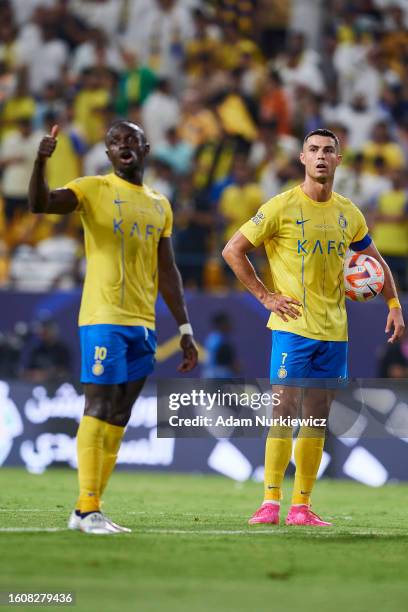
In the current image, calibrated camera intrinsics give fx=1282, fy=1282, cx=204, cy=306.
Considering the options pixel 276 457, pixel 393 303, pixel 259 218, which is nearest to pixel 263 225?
pixel 259 218

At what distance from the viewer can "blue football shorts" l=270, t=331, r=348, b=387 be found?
8289 mm

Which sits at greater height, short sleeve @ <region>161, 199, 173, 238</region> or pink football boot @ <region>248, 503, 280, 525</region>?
short sleeve @ <region>161, 199, 173, 238</region>

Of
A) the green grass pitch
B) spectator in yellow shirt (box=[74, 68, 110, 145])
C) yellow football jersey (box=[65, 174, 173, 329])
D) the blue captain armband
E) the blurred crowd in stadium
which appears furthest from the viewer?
spectator in yellow shirt (box=[74, 68, 110, 145])

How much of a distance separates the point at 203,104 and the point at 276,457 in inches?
436

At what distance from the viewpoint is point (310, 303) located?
27.3 ft

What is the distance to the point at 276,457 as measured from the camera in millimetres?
8352

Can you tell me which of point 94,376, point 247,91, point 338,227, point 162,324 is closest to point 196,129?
point 247,91

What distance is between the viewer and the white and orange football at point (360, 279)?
862cm

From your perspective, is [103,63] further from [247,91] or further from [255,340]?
[255,340]

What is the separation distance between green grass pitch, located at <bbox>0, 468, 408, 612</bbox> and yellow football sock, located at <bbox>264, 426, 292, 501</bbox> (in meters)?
0.32

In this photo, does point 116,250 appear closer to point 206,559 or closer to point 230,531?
point 230,531

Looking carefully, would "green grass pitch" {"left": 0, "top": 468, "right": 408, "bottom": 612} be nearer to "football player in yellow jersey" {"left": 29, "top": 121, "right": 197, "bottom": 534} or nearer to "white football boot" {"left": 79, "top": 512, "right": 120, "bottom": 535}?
"white football boot" {"left": 79, "top": 512, "right": 120, "bottom": 535}

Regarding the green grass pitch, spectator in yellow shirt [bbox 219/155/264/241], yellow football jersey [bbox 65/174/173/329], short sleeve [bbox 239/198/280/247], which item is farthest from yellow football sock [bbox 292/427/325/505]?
spectator in yellow shirt [bbox 219/155/264/241]

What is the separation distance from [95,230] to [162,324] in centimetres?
856
